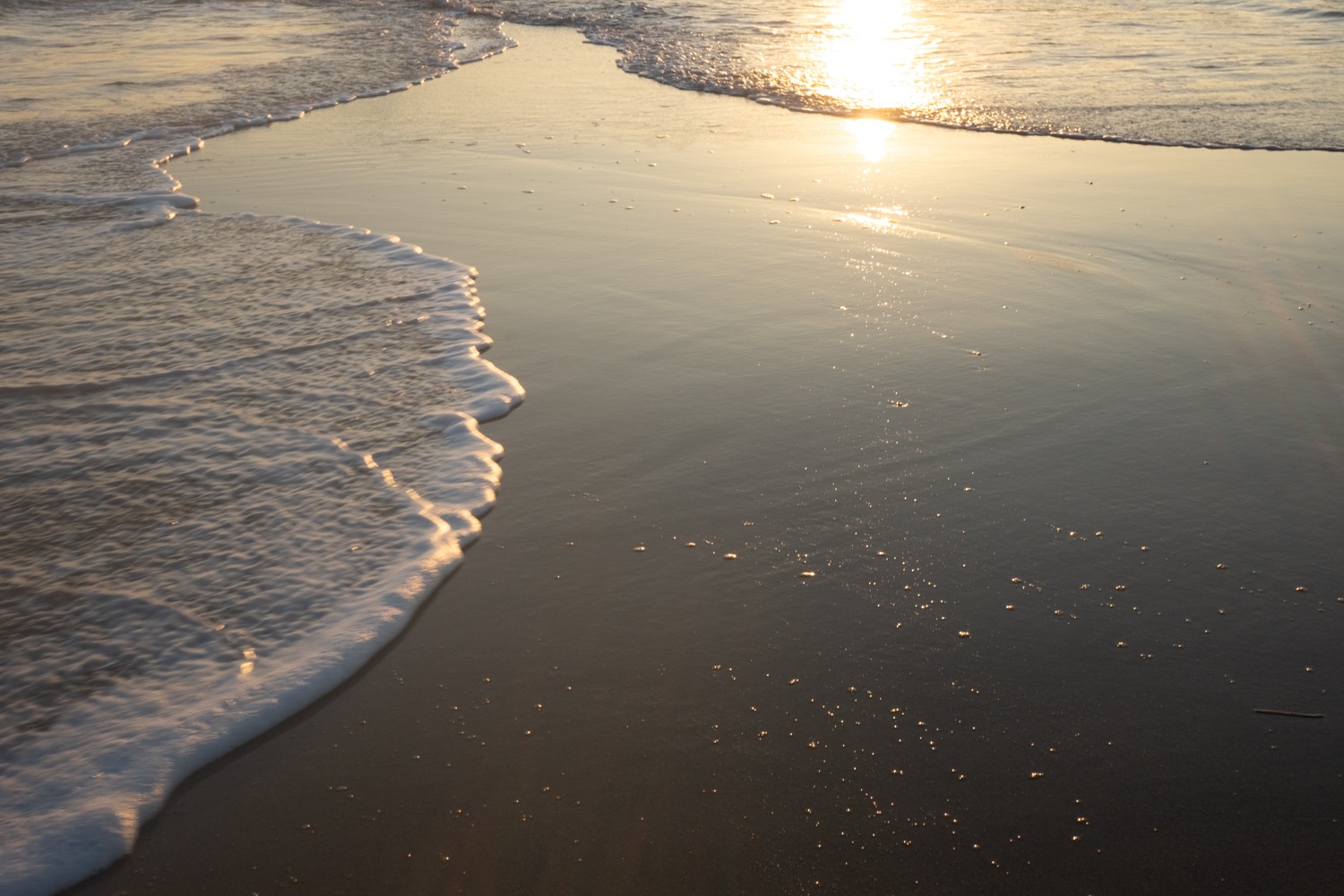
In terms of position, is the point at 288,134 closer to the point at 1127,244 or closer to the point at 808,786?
the point at 1127,244

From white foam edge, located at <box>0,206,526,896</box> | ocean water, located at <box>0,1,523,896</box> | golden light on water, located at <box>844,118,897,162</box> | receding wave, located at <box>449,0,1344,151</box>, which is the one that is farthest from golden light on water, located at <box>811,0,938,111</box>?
white foam edge, located at <box>0,206,526,896</box>

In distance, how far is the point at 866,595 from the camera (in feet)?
10.2

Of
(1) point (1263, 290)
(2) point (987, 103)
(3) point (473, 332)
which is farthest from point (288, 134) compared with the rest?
(1) point (1263, 290)

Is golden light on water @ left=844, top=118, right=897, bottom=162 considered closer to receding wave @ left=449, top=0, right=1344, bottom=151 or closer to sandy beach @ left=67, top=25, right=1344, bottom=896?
receding wave @ left=449, top=0, right=1344, bottom=151

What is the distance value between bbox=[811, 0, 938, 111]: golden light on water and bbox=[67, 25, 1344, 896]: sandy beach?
4167 mm

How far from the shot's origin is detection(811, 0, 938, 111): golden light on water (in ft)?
32.8

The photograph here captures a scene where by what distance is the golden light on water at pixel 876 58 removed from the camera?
10008mm

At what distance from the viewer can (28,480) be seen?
3775 mm

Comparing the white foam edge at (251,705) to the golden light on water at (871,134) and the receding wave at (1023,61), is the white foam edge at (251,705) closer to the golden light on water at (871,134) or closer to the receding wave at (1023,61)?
the golden light on water at (871,134)

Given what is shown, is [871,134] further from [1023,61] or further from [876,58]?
[876,58]

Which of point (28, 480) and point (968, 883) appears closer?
point (968, 883)

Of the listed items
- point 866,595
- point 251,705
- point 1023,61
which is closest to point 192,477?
point 251,705

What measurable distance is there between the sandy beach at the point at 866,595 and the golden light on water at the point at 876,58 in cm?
417

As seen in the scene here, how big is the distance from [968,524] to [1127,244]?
120 inches
